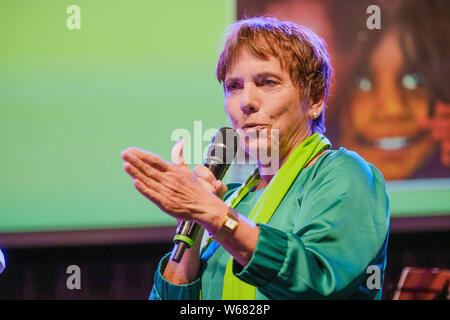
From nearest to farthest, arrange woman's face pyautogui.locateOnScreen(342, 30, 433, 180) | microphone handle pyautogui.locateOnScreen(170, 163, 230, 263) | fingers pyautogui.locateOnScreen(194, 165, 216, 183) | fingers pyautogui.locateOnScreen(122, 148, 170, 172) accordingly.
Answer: fingers pyautogui.locateOnScreen(122, 148, 170, 172)
microphone handle pyautogui.locateOnScreen(170, 163, 230, 263)
fingers pyautogui.locateOnScreen(194, 165, 216, 183)
woman's face pyautogui.locateOnScreen(342, 30, 433, 180)

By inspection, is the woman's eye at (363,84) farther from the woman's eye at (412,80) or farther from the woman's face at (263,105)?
the woman's face at (263,105)

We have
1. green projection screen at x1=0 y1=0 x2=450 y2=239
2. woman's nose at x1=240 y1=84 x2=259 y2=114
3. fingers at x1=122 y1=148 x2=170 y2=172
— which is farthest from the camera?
green projection screen at x1=0 y1=0 x2=450 y2=239

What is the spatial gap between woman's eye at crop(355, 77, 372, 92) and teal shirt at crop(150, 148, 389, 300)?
6.54 ft

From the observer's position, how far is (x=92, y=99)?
9.63 ft

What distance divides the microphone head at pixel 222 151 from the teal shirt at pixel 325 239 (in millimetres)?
189

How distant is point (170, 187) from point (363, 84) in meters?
2.52

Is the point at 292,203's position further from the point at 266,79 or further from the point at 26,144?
the point at 26,144

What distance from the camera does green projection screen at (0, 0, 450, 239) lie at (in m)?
2.91

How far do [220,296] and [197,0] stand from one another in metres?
2.09

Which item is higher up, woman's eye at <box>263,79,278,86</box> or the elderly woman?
woman's eye at <box>263,79,278,86</box>

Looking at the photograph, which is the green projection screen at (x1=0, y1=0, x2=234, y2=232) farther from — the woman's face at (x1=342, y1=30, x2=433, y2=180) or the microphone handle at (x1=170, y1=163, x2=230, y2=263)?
the microphone handle at (x1=170, y1=163, x2=230, y2=263)

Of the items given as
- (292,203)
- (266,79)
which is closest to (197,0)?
(266,79)

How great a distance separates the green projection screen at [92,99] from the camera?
2910 millimetres

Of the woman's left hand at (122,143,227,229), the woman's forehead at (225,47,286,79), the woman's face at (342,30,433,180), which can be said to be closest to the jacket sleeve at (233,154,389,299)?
the woman's left hand at (122,143,227,229)
